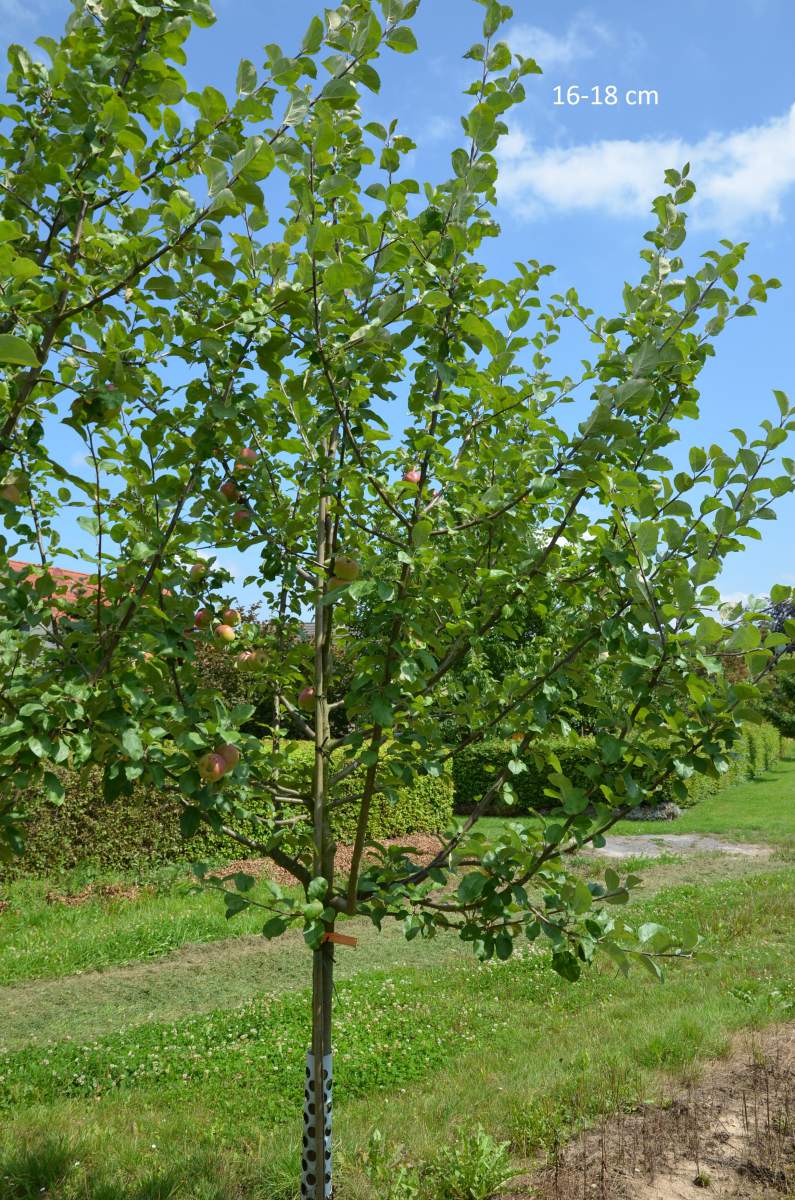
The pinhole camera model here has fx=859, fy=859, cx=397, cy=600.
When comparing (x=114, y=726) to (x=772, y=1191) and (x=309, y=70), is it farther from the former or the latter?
(x=772, y=1191)

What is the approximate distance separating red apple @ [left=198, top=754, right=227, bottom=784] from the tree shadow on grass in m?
2.18

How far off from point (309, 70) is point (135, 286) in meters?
0.72

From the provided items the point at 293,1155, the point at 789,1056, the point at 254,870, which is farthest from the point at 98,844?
the point at 789,1056

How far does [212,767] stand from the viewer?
7.09 ft

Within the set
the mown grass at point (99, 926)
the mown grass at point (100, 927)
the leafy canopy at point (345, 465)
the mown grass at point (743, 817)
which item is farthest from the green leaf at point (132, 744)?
the mown grass at point (743, 817)

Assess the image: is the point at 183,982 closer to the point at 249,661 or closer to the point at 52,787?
the point at 249,661

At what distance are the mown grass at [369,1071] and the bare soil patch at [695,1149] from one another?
208mm

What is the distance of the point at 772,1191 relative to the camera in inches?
132

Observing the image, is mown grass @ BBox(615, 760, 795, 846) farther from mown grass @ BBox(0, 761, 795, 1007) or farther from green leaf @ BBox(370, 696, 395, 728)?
green leaf @ BBox(370, 696, 395, 728)

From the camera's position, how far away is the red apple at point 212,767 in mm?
2160

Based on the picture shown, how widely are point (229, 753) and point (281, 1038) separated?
160 inches

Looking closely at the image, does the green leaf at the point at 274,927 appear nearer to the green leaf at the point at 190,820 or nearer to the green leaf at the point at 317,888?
the green leaf at the point at 317,888

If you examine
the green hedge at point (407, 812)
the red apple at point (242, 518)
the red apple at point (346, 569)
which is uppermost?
the red apple at point (242, 518)

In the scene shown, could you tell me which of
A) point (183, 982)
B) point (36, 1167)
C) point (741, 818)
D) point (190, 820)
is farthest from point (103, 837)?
point (741, 818)
